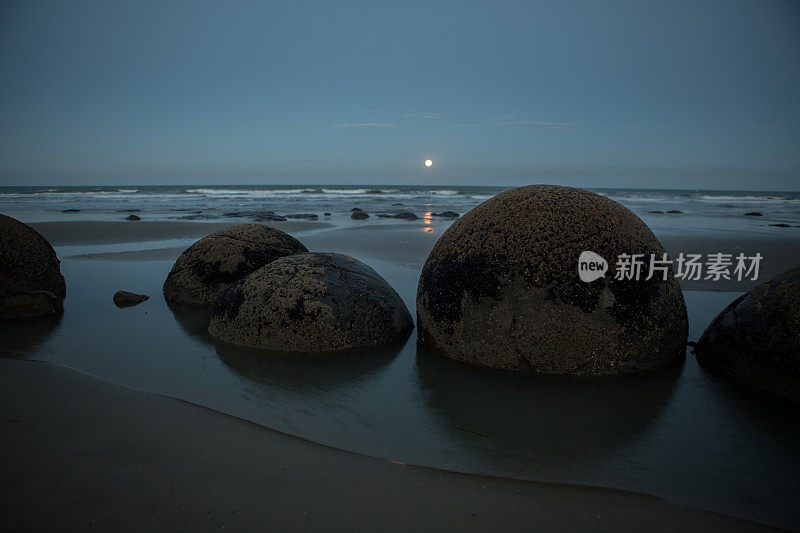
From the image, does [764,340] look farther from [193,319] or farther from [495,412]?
[193,319]

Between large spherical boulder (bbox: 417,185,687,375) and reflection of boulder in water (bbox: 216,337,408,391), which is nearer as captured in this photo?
large spherical boulder (bbox: 417,185,687,375)

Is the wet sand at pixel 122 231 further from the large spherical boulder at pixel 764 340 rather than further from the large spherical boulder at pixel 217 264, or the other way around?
the large spherical boulder at pixel 764 340

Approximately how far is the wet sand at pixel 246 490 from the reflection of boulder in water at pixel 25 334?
147cm

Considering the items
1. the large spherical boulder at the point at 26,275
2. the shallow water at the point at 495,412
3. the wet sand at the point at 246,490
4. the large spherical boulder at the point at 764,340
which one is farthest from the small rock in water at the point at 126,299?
the large spherical boulder at the point at 764,340

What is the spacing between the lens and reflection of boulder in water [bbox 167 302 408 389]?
3.38 m

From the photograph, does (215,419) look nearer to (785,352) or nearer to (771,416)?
(771,416)

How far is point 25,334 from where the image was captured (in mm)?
4371

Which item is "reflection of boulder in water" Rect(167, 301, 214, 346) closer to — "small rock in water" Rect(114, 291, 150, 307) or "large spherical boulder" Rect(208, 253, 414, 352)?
"large spherical boulder" Rect(208, 253, 414, 352)

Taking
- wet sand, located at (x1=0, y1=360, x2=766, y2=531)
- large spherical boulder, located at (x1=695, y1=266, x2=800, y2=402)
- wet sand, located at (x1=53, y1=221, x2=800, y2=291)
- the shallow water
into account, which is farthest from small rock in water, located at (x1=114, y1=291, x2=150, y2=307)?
large spherical boulder, located at (x1=695, y1=266, x2=800, y2=402)

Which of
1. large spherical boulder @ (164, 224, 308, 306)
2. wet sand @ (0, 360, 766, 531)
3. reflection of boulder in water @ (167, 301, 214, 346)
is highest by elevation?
large spherical boulder @ (164, 224, 308, 306)

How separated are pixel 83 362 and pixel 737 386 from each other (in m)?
4.81

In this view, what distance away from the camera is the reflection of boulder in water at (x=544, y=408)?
8.50ft

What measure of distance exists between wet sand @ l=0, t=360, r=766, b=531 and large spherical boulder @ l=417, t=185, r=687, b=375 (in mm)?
1238

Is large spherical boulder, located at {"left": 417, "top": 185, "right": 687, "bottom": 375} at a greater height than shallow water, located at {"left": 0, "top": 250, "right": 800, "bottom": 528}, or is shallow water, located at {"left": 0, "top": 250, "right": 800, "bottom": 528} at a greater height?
large spherical boulder, located at {"left": 417, "top": 185, "right": 687, "bottom": 375}
